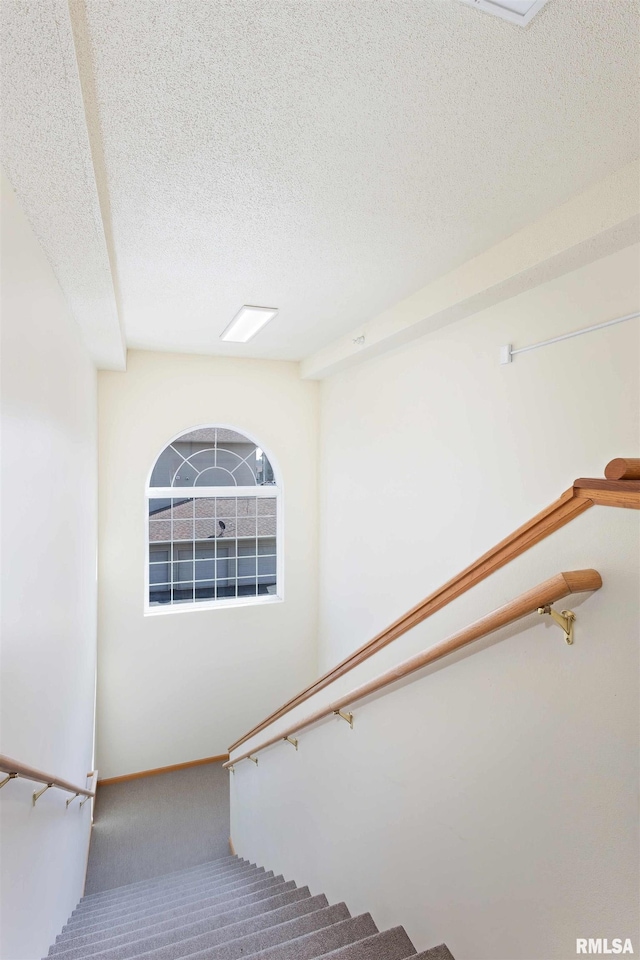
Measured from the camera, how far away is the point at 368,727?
2.03 meters

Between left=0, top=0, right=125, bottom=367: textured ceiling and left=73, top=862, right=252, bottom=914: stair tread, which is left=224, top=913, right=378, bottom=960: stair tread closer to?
left=73, top=862, right=252, bottom=914: stair tread

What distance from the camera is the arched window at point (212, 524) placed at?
508 centimetres

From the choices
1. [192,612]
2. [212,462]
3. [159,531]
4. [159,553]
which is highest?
[212,462]

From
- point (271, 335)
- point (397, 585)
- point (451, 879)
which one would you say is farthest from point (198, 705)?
point (451, 879)

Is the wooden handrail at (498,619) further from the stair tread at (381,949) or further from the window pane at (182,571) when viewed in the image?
the window pane at (182,571)

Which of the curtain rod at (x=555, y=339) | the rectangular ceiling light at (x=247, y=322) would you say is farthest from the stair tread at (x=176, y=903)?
the rectangular ceiling light at (x=247, y=322)

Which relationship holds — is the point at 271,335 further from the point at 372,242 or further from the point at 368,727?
the point at 368,727

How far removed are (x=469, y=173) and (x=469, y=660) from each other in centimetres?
172

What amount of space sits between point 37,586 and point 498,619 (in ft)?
5.07

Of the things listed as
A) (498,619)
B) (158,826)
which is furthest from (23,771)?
(158,826)

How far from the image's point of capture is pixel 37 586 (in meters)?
1.92

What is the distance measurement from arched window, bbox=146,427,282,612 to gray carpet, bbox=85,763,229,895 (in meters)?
1.51

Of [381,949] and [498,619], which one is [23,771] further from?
[498,619]

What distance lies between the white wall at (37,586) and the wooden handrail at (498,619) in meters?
1.08
